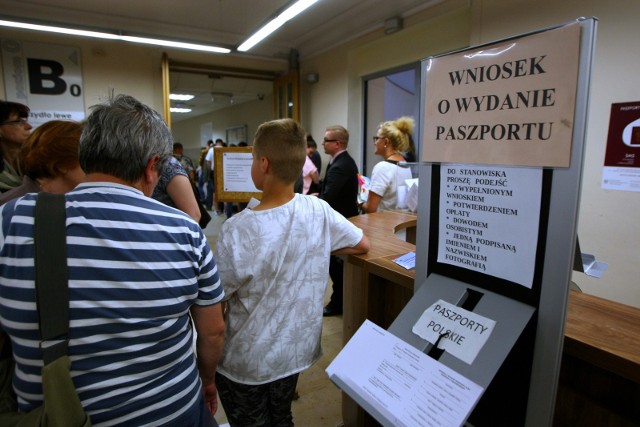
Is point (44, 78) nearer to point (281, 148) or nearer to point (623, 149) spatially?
point (281, 148)

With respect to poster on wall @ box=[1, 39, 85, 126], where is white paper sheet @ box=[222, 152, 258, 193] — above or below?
below

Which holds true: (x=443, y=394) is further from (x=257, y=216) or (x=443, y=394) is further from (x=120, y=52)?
(x=120, y=52)

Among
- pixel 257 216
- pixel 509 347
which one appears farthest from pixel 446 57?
pixel 257 216

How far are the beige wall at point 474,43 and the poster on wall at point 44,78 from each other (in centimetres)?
11

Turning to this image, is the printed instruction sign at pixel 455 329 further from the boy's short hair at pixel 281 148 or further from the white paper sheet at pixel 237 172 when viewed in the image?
the white paper sheet at pixel 237 172

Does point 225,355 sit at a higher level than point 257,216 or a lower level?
lower

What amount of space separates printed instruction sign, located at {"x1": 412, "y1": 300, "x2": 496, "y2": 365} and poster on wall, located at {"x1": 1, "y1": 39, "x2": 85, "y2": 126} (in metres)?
5.91

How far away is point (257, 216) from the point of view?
1.11 metres

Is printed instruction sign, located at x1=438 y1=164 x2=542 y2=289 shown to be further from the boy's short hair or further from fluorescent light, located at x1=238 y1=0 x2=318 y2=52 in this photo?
fluorescent light, located at x1=238 y1=0 x2=318 y2=52

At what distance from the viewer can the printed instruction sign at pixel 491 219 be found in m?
0.62

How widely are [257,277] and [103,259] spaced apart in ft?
1.48

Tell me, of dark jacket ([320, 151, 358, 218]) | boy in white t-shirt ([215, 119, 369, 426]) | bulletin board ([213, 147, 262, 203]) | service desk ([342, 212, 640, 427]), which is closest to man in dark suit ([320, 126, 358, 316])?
dark jacket ([320, 151, 358, 218])

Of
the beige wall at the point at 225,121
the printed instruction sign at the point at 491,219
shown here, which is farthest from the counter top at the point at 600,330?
the beige wall at the point at 225,121

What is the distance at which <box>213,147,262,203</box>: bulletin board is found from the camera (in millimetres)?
2498
